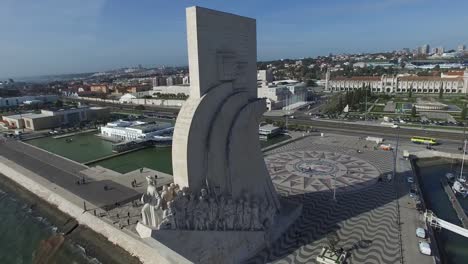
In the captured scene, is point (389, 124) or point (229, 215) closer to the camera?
point (229, 215)

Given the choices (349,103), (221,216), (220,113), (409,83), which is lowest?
(349,103)

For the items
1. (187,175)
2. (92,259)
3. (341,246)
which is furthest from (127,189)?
(341,246)

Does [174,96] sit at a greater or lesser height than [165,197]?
lesser

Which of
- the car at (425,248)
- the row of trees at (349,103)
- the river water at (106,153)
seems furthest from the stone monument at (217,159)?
the row of trees at (349,103)

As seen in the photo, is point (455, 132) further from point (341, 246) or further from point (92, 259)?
point (92, 259)

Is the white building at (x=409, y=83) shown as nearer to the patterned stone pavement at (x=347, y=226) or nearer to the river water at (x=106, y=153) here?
the river water at (x=106, y=153)

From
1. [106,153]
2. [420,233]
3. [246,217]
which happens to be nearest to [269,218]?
[246,217]

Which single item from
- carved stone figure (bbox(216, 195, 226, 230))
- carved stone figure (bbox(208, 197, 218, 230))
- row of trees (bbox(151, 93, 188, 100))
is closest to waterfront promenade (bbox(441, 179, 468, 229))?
carved stone figure (bbox(216, 195, 226, 230))

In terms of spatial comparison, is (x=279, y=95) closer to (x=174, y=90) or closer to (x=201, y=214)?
(x=174, y=90)
